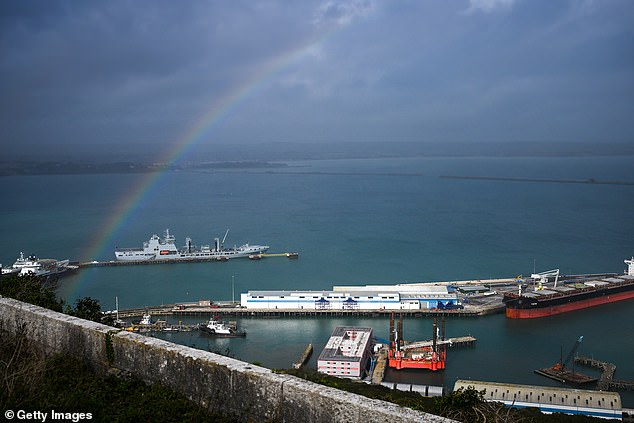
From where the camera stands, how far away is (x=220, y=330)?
988 centimetres

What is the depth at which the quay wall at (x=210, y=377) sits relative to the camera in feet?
5.10

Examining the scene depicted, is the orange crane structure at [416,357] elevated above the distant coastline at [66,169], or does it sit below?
below

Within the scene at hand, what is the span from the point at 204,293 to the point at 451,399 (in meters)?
10.2

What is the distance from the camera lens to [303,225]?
69.4ft

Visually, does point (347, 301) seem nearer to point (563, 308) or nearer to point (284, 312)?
point (284, 312)

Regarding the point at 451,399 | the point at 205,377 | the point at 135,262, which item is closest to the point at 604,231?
the point at 135,262

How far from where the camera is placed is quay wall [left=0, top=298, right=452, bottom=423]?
1.55 m

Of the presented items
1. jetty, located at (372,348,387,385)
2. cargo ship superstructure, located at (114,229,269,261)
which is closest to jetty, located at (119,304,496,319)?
jetty, located at (372,348,387,385)

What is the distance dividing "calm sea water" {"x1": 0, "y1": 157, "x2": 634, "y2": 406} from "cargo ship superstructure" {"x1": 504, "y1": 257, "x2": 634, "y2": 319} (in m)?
0.25

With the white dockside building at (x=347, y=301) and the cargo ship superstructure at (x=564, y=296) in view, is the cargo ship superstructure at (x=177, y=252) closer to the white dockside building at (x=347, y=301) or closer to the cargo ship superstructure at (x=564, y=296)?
the white dockside building at (x=347, y=301)

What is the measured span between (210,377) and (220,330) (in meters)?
8.32

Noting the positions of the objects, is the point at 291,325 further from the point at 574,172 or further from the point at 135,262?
the point at 574,172

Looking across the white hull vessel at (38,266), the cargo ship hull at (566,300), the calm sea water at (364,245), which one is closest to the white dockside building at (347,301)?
the calm sea water at (364,245)

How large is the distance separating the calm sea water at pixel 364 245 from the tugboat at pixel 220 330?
0.55 ft
